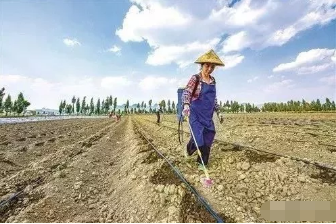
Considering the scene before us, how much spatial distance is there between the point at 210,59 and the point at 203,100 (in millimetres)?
838

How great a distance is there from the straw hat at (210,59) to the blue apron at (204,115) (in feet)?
1.48

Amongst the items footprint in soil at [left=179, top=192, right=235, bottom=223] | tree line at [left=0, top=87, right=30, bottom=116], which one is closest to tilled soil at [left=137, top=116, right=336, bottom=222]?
footprint in soil at [left=179, top=192, right=235, bottom=223]

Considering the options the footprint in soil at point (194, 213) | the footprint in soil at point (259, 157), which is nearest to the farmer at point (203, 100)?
the footprint in soil at point (259, 157)

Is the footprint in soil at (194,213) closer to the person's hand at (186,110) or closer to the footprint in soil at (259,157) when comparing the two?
the person's hand at (186,110)

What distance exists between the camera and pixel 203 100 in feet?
20.5

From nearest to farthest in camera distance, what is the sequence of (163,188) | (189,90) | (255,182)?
(163,188), (255,182), (189,90)

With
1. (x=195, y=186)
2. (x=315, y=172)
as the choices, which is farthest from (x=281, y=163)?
(x=195, y=186)

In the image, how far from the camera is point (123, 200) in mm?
5551

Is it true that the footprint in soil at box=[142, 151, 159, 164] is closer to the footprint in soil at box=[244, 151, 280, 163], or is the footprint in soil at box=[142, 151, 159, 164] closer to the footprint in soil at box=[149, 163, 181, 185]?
the footprint in soil at box=[149, 163, 181, 185]

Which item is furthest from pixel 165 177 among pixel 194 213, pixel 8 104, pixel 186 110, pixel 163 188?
pixel 8 104

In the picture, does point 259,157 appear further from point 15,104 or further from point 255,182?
point 15,104

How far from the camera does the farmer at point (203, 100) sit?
20.1 ft

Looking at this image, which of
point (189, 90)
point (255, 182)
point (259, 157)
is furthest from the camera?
point (259, 157)

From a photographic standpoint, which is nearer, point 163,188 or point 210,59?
point 163,188
